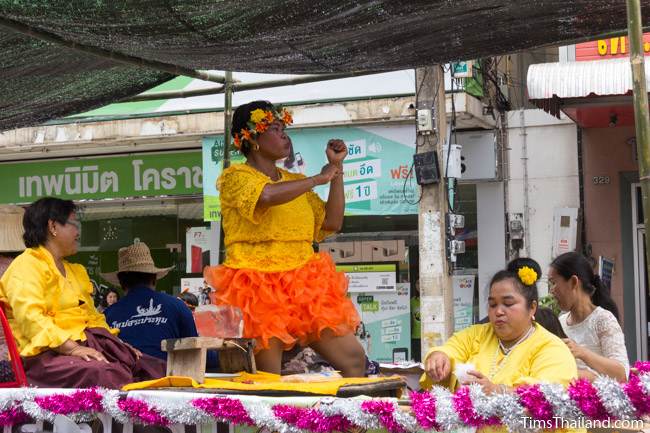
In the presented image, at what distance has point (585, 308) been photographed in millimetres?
5098

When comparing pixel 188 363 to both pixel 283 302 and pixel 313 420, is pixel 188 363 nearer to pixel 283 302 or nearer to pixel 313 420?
pixel 283 302

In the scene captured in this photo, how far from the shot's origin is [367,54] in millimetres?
5254

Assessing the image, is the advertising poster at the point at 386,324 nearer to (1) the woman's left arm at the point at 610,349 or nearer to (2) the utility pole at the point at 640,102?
(1) the woman's left arm at the point at 610,349

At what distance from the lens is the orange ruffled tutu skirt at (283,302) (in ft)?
15.3

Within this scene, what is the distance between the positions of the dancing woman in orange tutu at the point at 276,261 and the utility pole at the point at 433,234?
21.1 feet

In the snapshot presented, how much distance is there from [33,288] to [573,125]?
9332 mm

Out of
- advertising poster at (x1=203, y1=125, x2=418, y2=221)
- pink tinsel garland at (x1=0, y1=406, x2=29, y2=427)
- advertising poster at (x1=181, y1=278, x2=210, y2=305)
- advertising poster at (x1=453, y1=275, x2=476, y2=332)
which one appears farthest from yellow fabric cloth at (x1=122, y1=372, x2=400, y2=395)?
advertising poster at (x1=181, y1=278, x2=210, y2=305)

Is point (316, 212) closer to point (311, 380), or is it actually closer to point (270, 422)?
point (311, 380)

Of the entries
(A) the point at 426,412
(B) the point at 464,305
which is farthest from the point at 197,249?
(A) the point at 426,412

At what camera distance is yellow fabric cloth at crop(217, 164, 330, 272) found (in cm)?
477

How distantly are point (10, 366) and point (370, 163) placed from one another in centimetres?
839

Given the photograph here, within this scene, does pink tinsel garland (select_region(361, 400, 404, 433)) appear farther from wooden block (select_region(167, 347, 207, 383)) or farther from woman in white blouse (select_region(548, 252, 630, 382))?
woman in white blouse (select_region(548, 252, 630, 382))

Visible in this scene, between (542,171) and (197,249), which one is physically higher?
(542,171)

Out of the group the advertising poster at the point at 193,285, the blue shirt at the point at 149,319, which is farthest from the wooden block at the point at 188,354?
the advertising poster at the point at 193,285
